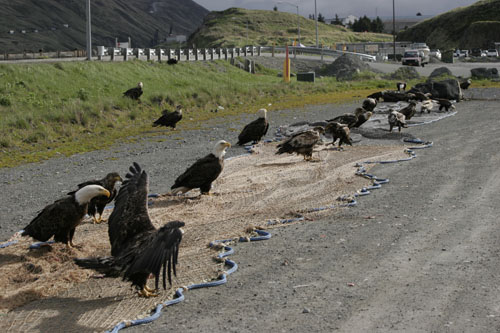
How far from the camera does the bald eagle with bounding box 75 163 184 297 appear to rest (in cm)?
617

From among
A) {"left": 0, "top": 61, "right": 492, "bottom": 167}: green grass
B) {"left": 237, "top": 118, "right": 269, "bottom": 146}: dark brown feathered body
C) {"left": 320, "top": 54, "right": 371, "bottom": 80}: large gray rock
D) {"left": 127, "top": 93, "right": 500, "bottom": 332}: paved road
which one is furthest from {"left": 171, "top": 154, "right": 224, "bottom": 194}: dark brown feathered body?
{"left": 320, "top": 54, "right": 371, "bottom": 80}: large gray rock

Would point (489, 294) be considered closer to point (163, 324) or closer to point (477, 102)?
point (163, 324)

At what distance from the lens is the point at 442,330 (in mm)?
5758

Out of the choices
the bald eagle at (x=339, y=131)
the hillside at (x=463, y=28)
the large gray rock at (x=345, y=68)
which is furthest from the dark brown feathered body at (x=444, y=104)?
the hillside at (x=463, y=28)

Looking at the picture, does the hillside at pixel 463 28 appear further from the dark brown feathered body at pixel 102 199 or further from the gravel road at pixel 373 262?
the dark brown feathered body at pixel 102 199

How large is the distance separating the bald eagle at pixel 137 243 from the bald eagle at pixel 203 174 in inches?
115

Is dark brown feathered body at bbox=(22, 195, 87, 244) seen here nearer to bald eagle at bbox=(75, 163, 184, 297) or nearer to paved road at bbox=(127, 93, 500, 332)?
bald eagle at bbox=(75, 163, 184, 297)

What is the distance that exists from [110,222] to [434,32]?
127 metres

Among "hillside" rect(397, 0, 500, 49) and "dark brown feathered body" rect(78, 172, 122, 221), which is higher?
"hillside" rect(397, 0, 500, 49)

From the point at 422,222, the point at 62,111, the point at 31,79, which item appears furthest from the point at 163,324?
the point at 31,79

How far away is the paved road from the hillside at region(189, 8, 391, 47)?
108231mm

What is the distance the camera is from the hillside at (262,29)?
128 m

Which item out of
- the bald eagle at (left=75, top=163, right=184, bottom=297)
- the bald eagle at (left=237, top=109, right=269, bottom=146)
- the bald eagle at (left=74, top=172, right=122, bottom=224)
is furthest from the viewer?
the bald eagle at (left=237, top=109, right=269, bottom=146)

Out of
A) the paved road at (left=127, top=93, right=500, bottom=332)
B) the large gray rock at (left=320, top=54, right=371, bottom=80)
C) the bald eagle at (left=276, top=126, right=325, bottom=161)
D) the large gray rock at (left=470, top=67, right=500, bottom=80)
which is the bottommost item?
the paved road at (left=127, top=93, right=500, bottom=332)
